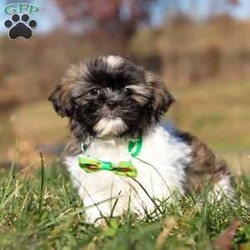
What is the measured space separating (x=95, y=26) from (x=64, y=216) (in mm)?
24778

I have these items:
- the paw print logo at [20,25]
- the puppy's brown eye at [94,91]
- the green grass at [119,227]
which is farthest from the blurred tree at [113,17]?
the green grass at [119,227]

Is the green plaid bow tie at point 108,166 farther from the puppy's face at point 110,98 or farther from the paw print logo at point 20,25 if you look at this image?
the paw print logo at point 20,25

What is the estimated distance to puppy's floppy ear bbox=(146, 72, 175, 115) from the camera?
19.9 feet

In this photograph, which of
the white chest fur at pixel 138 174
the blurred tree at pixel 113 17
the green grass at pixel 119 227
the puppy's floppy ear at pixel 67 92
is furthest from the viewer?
the blurred tree at pixel 113 17

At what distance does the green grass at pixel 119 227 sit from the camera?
3.72m

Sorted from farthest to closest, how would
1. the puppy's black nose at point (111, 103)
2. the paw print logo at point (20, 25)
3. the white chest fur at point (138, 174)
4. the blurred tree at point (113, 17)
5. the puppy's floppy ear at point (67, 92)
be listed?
the blurred tree at point (113, 17) < the paw print logo at point (20, 25) < the puppy's floppy ear at point (67, 92) < the white chest fur at point (138, 174) < the puppy's black nose at point (111, 103)

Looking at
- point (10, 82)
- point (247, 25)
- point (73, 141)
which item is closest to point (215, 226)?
point (73, 141)

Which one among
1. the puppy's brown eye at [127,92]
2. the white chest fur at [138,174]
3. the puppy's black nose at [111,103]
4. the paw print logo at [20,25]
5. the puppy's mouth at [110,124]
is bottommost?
the white chest fur at [138,174]

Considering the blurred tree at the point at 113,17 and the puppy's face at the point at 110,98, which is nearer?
the puppy's face at the point at 110,98

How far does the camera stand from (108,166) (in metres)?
Result: 5.85

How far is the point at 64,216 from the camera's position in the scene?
4.32 metres

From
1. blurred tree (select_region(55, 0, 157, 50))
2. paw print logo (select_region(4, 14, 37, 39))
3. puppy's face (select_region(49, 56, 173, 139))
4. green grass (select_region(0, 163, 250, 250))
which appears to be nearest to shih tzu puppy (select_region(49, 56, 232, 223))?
puppy's face (select_region(49, 56, 173, 139))

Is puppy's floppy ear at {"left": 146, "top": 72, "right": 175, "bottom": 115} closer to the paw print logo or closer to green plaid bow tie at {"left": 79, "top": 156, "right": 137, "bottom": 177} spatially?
green plaid bow tie at {"left": 79, "top": 156, "right": 137, "bottom": 177}

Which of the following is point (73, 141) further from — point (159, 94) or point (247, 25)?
point (247, 25)
